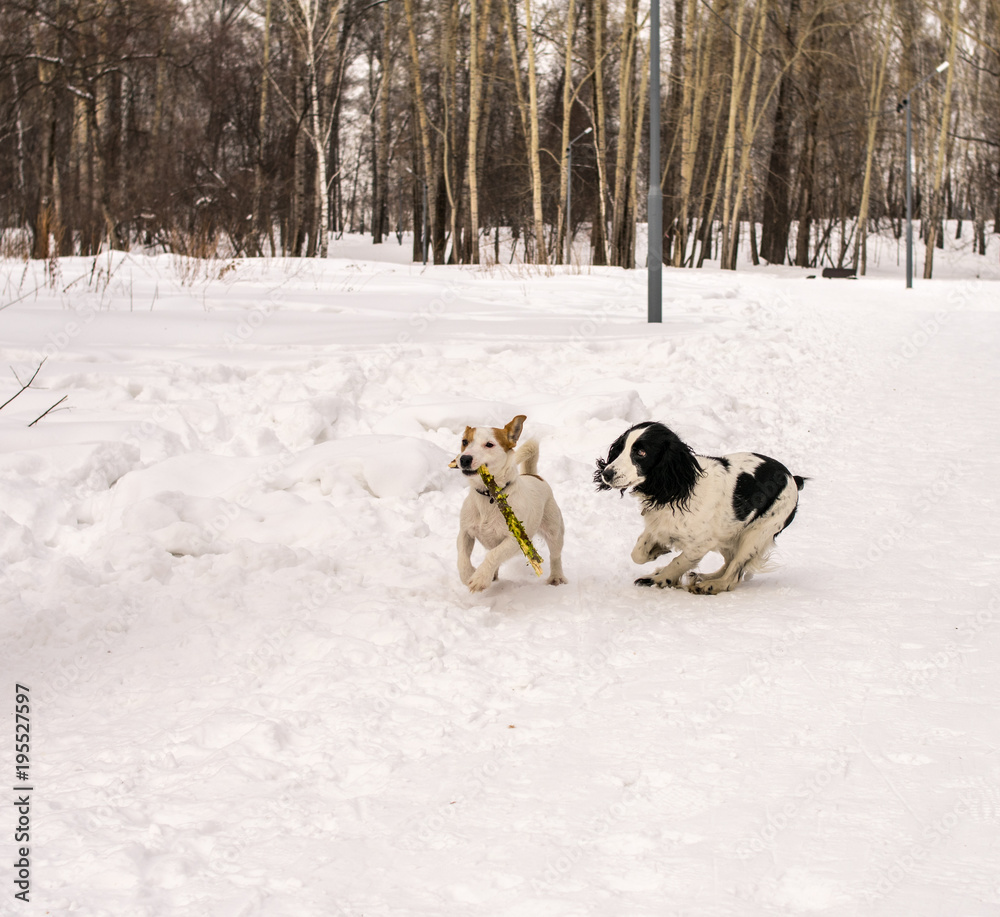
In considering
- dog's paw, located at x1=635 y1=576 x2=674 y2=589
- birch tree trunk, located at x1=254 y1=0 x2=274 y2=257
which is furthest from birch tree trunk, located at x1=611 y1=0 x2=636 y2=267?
dog's paw, located at x1=635 y1=576 x2=674 y2=589

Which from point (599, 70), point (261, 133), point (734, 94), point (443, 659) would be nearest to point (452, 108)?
point (261, 133)

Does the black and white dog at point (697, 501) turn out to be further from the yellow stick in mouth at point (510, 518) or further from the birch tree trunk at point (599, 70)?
the birch tree trunk at point (599, 70)

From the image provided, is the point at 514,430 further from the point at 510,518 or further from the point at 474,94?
the point at 474,94

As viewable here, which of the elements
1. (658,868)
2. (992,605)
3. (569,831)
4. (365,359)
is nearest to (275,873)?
(569,831)

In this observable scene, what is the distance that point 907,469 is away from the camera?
8125mm

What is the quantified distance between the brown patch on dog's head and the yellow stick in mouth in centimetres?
20

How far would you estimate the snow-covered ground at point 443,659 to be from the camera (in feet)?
8.76

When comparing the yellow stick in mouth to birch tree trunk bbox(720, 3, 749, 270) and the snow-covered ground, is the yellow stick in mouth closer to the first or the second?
the snow-covered ground

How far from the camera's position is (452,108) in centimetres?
3431

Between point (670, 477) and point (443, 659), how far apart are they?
65.1 inches

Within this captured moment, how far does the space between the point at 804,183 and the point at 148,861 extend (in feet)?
124

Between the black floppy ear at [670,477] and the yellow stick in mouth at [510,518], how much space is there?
727mm

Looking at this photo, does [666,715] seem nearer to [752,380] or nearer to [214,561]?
[214,561]

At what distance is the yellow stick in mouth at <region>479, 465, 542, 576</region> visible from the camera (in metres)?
4.77
